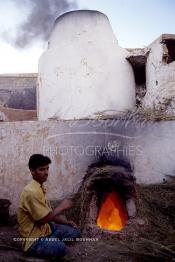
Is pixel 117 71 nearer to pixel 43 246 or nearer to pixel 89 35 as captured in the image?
pixel 89 35

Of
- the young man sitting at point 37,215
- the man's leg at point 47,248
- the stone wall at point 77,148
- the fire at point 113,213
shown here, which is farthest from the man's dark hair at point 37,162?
the stone wall at point 77,148

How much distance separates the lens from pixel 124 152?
7.82 metres

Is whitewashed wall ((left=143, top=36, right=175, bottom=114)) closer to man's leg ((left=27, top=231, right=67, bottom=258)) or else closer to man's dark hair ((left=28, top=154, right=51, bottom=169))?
man's dark hair ((left=28, top=154, right=51, bottom=169))

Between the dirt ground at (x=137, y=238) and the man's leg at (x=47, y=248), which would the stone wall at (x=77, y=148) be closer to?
the dirt ground at (x=137, y=238)

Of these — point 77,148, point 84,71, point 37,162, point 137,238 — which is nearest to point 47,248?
point 37,162

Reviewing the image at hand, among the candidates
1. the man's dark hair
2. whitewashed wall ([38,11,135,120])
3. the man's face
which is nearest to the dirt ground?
the man's face

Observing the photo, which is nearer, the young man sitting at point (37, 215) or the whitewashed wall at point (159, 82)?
the young man sitting at point (37, 215)

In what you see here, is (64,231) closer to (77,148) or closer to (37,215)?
(37,215)

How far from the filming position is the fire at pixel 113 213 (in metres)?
7.13

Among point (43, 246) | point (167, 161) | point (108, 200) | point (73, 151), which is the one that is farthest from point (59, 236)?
point (167, 161)

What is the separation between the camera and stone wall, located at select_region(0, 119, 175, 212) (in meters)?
7.93

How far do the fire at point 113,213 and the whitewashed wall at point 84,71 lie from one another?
5038 mm

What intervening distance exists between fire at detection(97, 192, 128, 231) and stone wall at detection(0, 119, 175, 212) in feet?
3.35

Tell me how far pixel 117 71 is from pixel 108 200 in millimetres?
6492
